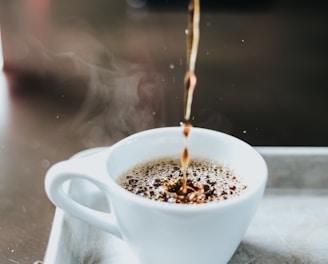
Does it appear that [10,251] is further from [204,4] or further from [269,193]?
[204,4]

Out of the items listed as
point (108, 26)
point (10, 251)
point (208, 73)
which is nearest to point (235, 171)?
point (10, 251)

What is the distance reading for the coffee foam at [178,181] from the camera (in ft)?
1.75

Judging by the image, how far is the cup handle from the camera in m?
0.51

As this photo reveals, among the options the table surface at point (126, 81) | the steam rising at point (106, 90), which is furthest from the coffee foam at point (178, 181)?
the steam rising at point (106, 90)

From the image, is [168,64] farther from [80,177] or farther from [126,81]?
[80,177]

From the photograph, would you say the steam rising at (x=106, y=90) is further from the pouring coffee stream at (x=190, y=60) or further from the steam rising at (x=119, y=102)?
the pouring coffee stream at (x=190, y=60)

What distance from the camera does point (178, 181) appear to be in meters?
0.56

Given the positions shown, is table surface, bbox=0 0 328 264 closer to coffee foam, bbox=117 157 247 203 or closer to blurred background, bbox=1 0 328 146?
blurred background, bbox=1 0 328 146

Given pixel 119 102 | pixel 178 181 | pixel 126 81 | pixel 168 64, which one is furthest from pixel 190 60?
pixel 168 64

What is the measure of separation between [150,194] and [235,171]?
0.09 meters

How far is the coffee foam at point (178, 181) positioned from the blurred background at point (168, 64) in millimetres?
326

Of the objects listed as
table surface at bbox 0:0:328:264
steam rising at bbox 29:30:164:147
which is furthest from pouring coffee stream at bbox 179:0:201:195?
steam rising at bbox 29:30:164:147

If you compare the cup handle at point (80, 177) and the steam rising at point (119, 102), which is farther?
the steam rising at point (119, 102)

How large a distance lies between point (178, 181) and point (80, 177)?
0.10 meters
